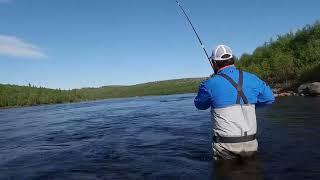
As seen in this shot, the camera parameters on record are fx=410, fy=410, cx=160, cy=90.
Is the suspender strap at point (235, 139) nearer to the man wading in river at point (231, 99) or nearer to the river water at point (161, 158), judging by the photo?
the man wading in river at point (231, 99)

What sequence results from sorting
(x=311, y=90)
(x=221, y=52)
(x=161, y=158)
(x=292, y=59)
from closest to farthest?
(x=221, y=52) < (x=161, y=158) < (x=311, y=90) < (x=292, y=59)

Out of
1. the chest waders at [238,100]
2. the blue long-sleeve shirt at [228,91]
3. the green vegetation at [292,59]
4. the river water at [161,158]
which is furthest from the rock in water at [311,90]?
the chest waders at [238,100]

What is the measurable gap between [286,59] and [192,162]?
80.6 m

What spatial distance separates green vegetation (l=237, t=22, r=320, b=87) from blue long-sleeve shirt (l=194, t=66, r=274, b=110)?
6352cm

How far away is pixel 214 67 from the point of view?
8.70 meters

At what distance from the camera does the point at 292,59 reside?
87.1 meters

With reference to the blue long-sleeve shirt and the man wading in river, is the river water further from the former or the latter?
the blue long-sleeve shirt

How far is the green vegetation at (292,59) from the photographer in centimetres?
7573

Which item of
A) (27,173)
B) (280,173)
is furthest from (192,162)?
(27,173)

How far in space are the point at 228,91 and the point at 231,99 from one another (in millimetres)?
172

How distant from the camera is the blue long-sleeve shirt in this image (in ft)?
27.1

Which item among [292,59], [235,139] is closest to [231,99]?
[235,139]

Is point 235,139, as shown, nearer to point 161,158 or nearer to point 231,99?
point 231,99

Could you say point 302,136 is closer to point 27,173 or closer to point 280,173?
point 280,173
